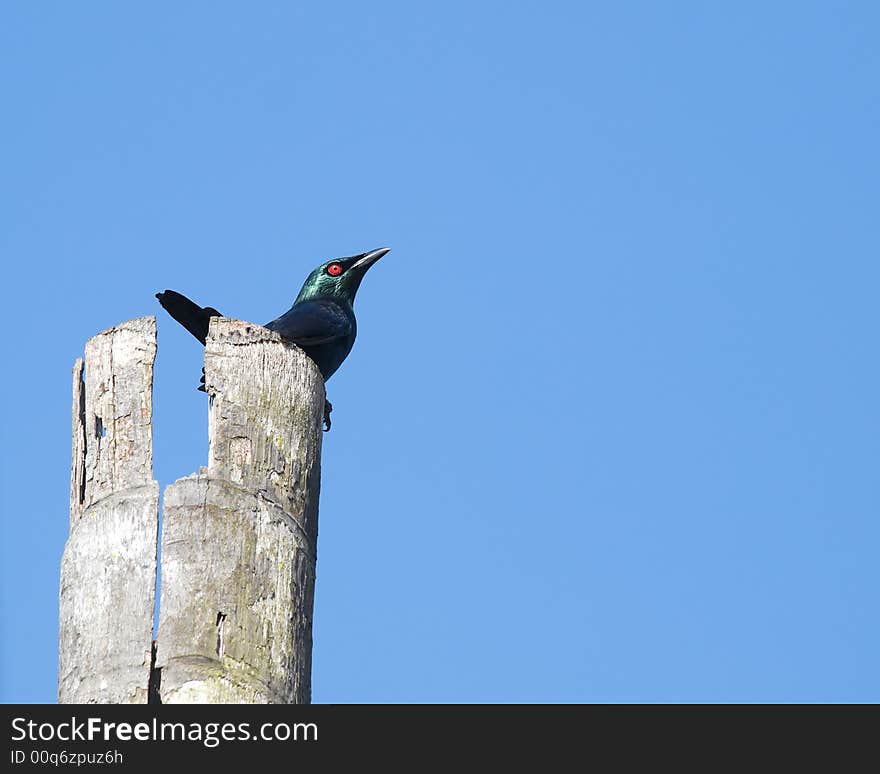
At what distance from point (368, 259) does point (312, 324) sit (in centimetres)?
155

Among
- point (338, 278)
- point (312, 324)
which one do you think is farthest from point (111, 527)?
point (338, 278)

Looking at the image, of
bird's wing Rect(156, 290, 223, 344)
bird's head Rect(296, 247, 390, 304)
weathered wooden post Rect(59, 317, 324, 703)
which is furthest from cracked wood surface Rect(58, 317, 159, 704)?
bird's head Rect(296, 247, 390, 304)

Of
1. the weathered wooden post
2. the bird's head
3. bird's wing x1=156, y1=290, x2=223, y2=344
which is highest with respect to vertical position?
the bird's head

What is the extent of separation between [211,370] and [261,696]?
57.5 inches

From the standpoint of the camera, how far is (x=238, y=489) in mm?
6836

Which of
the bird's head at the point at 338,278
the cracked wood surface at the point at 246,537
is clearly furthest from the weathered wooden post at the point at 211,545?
the bird's head at the point at 338,278

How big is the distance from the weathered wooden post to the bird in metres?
0.41

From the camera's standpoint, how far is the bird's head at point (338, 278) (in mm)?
11203

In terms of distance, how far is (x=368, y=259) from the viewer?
11.5 meters

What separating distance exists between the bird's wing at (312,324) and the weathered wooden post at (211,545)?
8.17 feet

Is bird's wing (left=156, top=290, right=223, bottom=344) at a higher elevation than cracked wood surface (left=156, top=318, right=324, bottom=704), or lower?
higher

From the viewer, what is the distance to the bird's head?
11203mm

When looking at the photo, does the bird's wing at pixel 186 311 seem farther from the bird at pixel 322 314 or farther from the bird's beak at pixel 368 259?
the bird's beak at pixel 368 259

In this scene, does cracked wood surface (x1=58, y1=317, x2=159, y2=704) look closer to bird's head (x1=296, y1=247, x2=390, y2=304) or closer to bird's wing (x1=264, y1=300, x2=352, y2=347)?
bird's wing (x1=264, y1=300, x2=352, y2=347)
